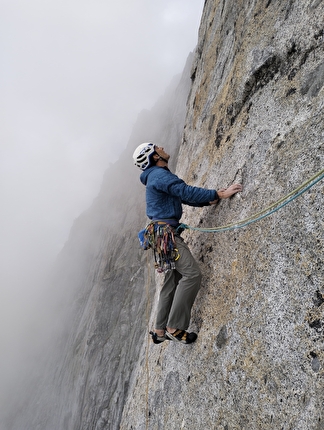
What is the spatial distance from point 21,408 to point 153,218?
35.6 metres

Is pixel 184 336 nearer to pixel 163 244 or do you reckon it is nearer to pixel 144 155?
Result: pixel 163 244

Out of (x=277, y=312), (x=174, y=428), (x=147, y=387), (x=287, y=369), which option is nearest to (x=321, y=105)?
(x=277, y=312)

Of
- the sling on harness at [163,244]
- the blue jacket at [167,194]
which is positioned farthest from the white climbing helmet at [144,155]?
the sling on harness at [163,244]

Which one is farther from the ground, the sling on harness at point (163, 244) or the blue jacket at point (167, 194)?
the blue jacket at point (167, 194)

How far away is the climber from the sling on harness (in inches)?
3.5

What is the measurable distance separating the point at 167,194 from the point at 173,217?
405mm

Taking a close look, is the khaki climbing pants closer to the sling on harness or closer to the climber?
the climber

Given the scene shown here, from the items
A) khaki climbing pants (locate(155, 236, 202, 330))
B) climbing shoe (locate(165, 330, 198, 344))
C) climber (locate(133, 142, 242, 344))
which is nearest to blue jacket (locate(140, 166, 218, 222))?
climber (locate(133, 142, 242, 344))

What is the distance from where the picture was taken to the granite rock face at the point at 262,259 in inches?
103

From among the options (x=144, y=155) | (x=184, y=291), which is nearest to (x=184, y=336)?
(x=184, y=291)

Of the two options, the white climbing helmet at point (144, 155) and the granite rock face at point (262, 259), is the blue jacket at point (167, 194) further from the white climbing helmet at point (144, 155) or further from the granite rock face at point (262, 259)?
the granite rock face at point (262, 259)

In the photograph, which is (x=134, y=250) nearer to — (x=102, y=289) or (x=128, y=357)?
(x=102, y=289)

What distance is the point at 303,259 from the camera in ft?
8.96

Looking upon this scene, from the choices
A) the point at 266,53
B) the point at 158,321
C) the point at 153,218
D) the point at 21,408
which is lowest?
the point at 21,408
